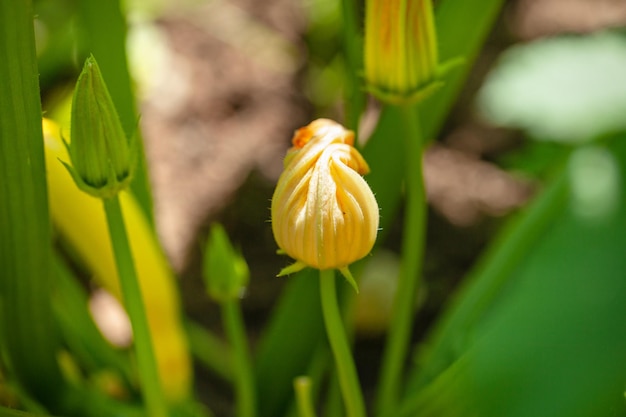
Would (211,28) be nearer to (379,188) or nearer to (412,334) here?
(412,334)

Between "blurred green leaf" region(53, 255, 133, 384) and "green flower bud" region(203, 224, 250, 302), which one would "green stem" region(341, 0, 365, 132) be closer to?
"green flower bud" region(203, 224, 250, 302)

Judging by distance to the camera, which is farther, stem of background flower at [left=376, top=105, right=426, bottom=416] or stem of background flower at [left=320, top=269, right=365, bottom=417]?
stem of background flower at [left=376, top=105, right=426, bottom=416]

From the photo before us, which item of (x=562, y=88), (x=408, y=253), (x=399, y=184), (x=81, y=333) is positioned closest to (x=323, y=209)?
(x=408, y=253)

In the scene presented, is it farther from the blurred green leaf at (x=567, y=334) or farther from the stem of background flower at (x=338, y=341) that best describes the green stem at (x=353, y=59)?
the blurred green leaf at (x=567, y=334)

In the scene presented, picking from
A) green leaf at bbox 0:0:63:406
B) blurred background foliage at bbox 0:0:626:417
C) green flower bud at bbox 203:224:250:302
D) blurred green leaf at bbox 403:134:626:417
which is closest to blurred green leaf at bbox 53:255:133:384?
blurred background foliage at bbox 0:0:626:417

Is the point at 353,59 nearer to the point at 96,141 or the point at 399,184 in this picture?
the point at 399,184

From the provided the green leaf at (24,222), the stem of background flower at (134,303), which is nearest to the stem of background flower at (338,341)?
the stem of background flower at (134,303)
